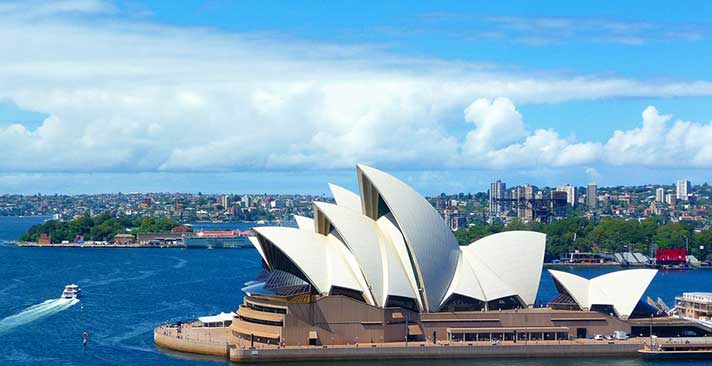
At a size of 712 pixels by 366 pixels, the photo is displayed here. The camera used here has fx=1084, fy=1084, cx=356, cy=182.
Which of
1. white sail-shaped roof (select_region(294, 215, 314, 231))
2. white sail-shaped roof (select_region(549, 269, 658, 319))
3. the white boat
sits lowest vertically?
the white boat

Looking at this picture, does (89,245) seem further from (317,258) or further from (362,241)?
(362,241)

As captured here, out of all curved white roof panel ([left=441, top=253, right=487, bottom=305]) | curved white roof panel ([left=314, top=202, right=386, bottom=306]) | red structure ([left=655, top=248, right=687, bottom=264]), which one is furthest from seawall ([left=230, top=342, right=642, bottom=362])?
red structure ([left=655, top=248, right=687, bottom=264])

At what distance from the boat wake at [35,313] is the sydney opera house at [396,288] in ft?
46.3

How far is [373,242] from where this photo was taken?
173ft

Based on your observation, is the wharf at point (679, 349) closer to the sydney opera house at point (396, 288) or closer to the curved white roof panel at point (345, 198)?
the sydney opera house at point (396, 288)

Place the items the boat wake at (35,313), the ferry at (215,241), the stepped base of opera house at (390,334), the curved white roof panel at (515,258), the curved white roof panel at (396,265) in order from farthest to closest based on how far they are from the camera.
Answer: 1. the ferry at (215,241)
2. the boat wake at (35,313)
3. the curved white roof panel at (515,258)
4. the curved white roof panel at (396,265)
5. the stepped base of opera house at (390,334)

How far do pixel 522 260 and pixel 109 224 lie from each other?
11402 centimetres

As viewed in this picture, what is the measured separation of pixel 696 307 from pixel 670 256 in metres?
50.6

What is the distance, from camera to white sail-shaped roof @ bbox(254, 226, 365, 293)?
5175cm

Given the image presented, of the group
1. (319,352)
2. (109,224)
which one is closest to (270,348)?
(319,352)

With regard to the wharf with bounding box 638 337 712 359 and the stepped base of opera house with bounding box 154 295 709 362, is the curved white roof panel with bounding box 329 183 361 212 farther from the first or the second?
the wharf with bounding box 638 337 712 359

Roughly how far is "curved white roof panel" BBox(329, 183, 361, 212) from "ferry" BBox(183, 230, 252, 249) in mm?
92301

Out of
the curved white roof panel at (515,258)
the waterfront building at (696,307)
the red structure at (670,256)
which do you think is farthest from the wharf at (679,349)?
the red structure at (670,256)

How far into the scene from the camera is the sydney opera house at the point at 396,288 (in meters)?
51.6
